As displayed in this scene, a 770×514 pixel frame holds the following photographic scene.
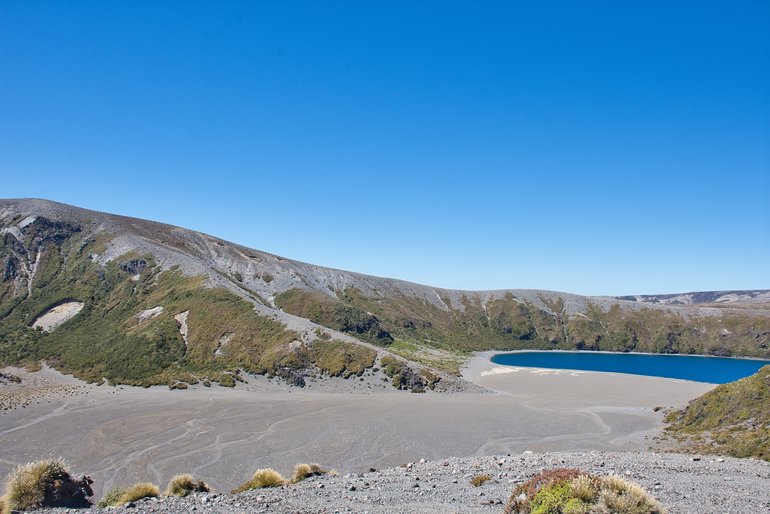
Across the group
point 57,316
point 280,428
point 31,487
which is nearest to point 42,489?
point 31,487

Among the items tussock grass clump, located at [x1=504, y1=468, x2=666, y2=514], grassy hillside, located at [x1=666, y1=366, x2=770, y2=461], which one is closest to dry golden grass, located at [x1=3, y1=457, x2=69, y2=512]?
tussock grass clump, located at [x1=504, y1=468, x2=666, y2=514]

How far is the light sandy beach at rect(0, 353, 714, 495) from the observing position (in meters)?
29.0

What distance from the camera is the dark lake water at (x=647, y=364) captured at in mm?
90000

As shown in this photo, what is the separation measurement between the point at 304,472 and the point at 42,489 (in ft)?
30.0

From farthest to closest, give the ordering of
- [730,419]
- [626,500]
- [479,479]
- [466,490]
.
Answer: [730,419], [479,479], [466,490], [626,500]

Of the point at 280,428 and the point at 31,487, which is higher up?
the point at 31,487

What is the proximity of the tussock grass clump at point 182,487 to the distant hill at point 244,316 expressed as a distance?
133 ft

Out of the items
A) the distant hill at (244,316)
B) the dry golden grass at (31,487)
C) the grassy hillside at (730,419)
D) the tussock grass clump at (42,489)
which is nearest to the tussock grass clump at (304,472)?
the tussock grass clump at (42,489)

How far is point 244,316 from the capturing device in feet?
230

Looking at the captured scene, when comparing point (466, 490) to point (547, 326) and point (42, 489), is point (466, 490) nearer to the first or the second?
point (42, 489)

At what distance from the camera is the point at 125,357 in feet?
198

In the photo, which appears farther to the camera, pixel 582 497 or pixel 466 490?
pixel 466 490

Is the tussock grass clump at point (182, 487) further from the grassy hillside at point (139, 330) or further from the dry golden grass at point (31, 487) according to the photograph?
the grassy hillside at point (139, 330)

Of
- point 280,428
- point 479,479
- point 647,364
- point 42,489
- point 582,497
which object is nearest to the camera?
point 582,497
